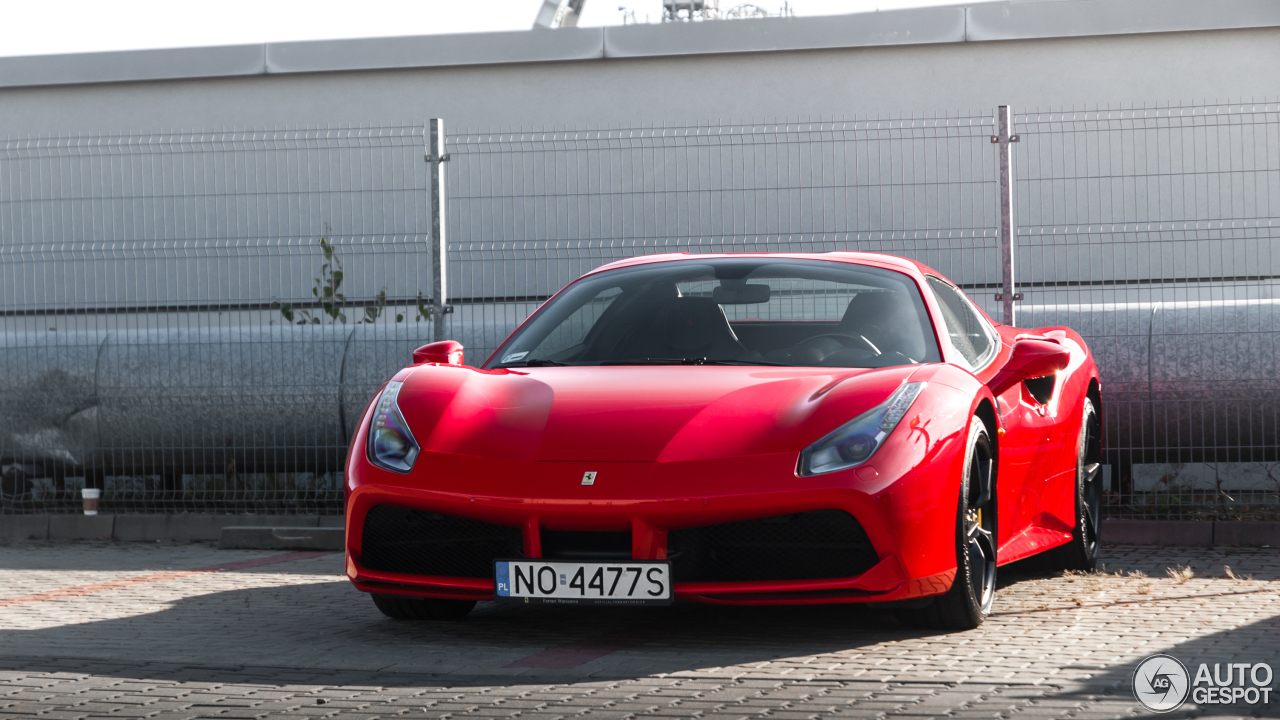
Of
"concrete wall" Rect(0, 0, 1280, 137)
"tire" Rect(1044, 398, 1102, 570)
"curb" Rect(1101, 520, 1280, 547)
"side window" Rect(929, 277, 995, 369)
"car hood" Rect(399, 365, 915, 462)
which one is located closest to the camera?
"car hood" Rect(399, 365, 915, 462)

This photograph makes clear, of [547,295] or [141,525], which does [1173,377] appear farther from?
[141,525]

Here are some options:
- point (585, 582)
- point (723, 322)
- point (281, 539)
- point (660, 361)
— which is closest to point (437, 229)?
point (281, 539)

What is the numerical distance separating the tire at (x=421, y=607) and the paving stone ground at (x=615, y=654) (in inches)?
2.5

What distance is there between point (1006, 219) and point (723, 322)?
136 inches

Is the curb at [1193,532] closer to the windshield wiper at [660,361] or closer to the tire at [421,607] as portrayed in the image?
the windshield wiper at [660,361]

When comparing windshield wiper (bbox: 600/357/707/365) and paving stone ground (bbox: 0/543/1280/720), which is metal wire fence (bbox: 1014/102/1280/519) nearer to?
paving stone ground (bbox: 0/543/1280/720)

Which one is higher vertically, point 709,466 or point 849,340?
point 849,340

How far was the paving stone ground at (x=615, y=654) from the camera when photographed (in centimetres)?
339

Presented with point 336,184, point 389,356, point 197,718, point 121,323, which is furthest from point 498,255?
point 197,718

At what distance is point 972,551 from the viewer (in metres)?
4.46

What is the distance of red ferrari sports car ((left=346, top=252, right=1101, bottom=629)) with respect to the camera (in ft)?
13.0

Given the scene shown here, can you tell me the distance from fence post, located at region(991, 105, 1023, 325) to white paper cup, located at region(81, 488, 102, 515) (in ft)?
18.5
